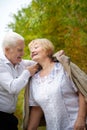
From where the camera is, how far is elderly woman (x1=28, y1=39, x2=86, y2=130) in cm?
296

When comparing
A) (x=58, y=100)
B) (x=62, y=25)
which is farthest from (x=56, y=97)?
(x=62, y=25)

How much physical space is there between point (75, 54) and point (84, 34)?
310 cm

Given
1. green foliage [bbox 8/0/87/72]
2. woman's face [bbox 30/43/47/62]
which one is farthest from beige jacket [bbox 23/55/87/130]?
green foliage [bbox 8/0/87/72]

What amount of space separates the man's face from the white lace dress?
1.17 feet

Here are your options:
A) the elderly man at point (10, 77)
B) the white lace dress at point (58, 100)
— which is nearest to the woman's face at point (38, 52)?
the elderly man at point (10, 77)

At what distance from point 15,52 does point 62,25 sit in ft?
30.6

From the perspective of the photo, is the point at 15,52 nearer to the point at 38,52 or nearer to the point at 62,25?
the point at 38,52

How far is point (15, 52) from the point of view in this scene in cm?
309

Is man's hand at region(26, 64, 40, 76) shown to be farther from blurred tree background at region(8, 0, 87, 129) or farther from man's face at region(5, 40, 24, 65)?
blurred tree background at region(8, 0, 87, 129)

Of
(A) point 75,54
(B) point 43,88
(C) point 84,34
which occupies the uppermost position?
(B) point 43,88

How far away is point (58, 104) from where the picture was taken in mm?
2967

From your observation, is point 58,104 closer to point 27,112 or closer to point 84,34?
point 27,112

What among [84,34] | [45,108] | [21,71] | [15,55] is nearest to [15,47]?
[15,55]

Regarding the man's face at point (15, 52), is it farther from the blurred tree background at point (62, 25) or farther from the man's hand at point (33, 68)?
the blurred tree background at point (62, 25)
